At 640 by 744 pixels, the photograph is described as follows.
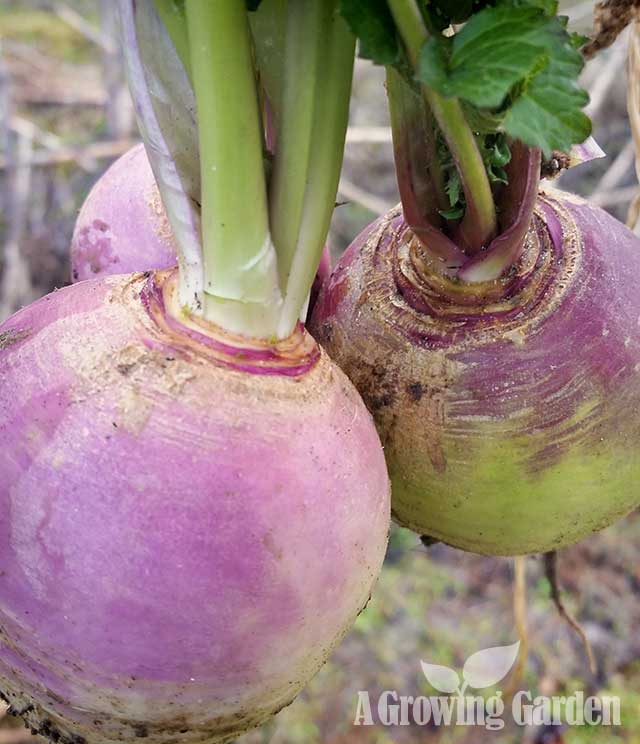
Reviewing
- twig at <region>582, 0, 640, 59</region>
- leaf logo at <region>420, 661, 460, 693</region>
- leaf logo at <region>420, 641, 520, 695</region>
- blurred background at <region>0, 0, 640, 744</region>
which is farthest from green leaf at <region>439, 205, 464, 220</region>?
leaf logo at <region>420, 661, 460, 693</region>

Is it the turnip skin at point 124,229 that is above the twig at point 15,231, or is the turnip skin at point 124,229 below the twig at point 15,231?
above

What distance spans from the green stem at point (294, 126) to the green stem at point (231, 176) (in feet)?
0.09

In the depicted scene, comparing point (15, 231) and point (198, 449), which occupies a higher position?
point (198, 449)

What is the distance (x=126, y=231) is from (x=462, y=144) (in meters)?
0.61

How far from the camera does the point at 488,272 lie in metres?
1.07

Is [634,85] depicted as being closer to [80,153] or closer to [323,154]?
[323,154]

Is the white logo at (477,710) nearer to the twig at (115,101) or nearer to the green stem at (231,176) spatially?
the green stem at (231,176)

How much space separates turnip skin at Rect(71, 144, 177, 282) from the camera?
1274 mm

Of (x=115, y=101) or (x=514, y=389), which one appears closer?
(x=514, y=389)

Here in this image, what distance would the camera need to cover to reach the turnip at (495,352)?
1.02 m

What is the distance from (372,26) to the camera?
0.78 meters

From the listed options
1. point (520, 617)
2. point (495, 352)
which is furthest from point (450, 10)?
point (520, 617)

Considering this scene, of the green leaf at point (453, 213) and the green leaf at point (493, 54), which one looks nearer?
the green leaf at point (493, 54)

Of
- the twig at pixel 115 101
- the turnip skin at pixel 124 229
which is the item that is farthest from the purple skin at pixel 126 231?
the twig at pixel 115 101
